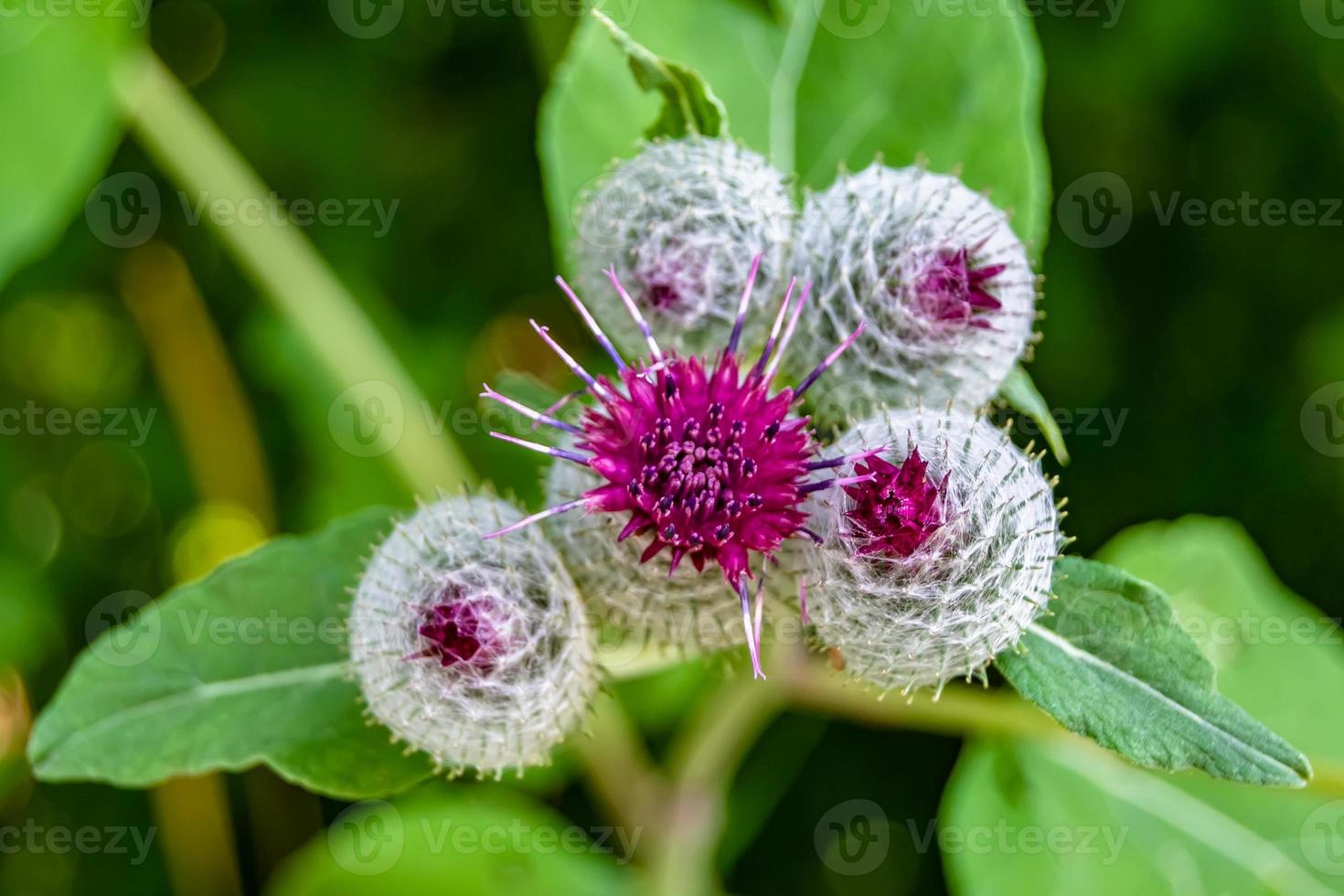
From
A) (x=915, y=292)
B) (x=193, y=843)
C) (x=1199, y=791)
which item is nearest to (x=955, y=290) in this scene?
(x=915, y=292)

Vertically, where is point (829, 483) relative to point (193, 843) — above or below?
above

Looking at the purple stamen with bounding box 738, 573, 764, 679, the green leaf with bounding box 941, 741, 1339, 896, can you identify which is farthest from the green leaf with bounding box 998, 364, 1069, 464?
the green leaf with bounding box 941, 741, 1339, 896

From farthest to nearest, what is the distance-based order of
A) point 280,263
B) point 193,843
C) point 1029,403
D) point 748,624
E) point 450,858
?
point 193,843, point 280,263, point 450,858, point 1029,403, point 748,624

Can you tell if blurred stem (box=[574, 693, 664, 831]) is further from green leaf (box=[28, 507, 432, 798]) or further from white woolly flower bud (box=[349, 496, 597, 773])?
white woolly flower bud (box=[349, 496, 597, 773])

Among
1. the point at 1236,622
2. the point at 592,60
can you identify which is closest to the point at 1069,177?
the point at 1236,622

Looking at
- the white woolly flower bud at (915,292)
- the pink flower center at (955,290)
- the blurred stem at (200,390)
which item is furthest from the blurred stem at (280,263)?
the pink flower center at (955,290)

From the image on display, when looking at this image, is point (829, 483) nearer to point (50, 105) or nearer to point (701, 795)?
point (701, 795)
